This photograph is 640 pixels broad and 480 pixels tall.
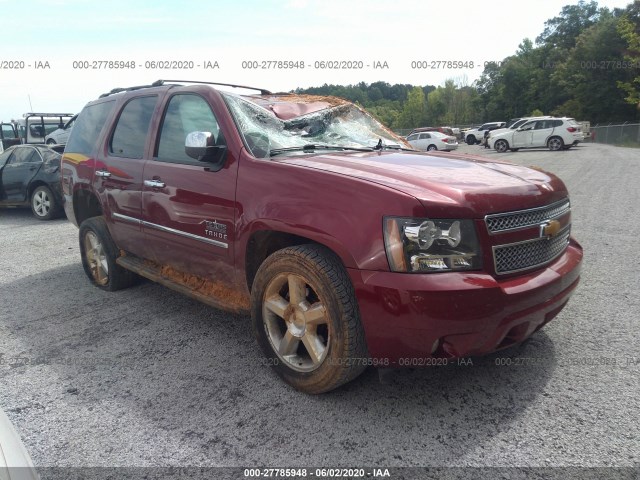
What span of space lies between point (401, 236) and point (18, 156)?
10.9m

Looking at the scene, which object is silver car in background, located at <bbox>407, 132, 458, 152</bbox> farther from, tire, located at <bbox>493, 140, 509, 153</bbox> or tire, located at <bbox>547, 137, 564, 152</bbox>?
tire, located at <bbox>547, 137, 564, 152</bbox>

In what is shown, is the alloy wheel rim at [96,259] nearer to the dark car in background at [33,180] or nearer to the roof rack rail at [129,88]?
the roof rack rail at [129,88]

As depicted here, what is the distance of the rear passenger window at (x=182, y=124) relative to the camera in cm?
362

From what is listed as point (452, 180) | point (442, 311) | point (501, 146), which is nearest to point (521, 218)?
point (452, 180)

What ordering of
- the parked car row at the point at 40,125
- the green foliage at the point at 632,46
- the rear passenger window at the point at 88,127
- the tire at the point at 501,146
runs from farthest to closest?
the green foliage at the point at 632,46 < the tire at the point at 501,146 < the parked car row at the point at 40,125 < the rear passenger window at the point at 88,127

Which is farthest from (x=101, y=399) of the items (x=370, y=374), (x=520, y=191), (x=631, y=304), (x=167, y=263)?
(x=631, y=304)


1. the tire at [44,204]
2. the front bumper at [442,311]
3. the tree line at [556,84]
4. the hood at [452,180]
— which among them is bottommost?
the tire at [44,204]

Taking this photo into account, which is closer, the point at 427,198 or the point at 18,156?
the point at 427,198

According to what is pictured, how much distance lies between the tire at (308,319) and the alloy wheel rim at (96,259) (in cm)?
259

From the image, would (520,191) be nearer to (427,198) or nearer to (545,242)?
(545,242)

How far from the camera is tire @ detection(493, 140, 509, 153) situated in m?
27.6

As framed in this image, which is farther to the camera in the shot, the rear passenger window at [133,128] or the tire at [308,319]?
the rear passenger window at [133,128]

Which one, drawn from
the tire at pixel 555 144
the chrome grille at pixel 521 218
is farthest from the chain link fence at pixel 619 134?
the chrome grille at pixel 521 218

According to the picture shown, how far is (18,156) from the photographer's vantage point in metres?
10.7
